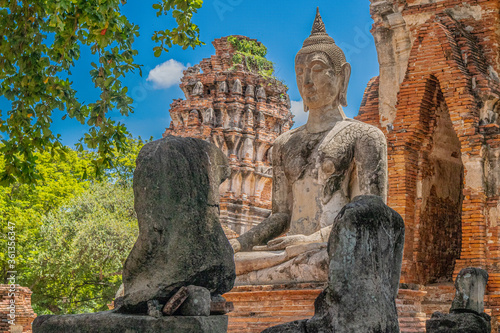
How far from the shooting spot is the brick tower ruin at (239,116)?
35.2 m

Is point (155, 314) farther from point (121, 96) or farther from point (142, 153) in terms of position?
point (121, 96)

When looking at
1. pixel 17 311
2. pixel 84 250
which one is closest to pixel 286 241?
pixel 17 311

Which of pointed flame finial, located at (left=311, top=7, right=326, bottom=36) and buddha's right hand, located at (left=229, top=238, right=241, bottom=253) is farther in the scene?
pointed flame finial, located at (left=311, top=7, right=326, bottom=36)

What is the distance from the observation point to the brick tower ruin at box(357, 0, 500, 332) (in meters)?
15.0

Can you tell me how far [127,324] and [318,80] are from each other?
4540 millimetres

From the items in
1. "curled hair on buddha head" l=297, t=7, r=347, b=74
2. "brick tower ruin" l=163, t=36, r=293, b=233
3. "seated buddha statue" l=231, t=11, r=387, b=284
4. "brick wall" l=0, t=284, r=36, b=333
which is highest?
"brick tower ruin" l=163, t=36, r=293, b=233

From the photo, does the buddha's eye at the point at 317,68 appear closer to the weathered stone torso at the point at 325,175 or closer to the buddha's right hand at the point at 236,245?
the weathered stone torso at the point at 325,175

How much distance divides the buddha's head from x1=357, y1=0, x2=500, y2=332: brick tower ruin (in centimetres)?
733

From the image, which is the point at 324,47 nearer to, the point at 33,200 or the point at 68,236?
the point at 68,236

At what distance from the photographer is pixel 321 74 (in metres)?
8.43

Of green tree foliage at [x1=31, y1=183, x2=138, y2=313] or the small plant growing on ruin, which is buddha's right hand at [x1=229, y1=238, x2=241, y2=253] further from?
the small plant growing on ruin

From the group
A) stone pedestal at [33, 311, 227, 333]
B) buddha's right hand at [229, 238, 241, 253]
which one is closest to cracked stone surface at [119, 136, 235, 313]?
stone pedestal at [33, 311, 227, 333]

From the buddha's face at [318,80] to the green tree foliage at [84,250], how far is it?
66.9 feet

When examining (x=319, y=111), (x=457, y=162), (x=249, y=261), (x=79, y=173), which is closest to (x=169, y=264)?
(x=249, y=261)
